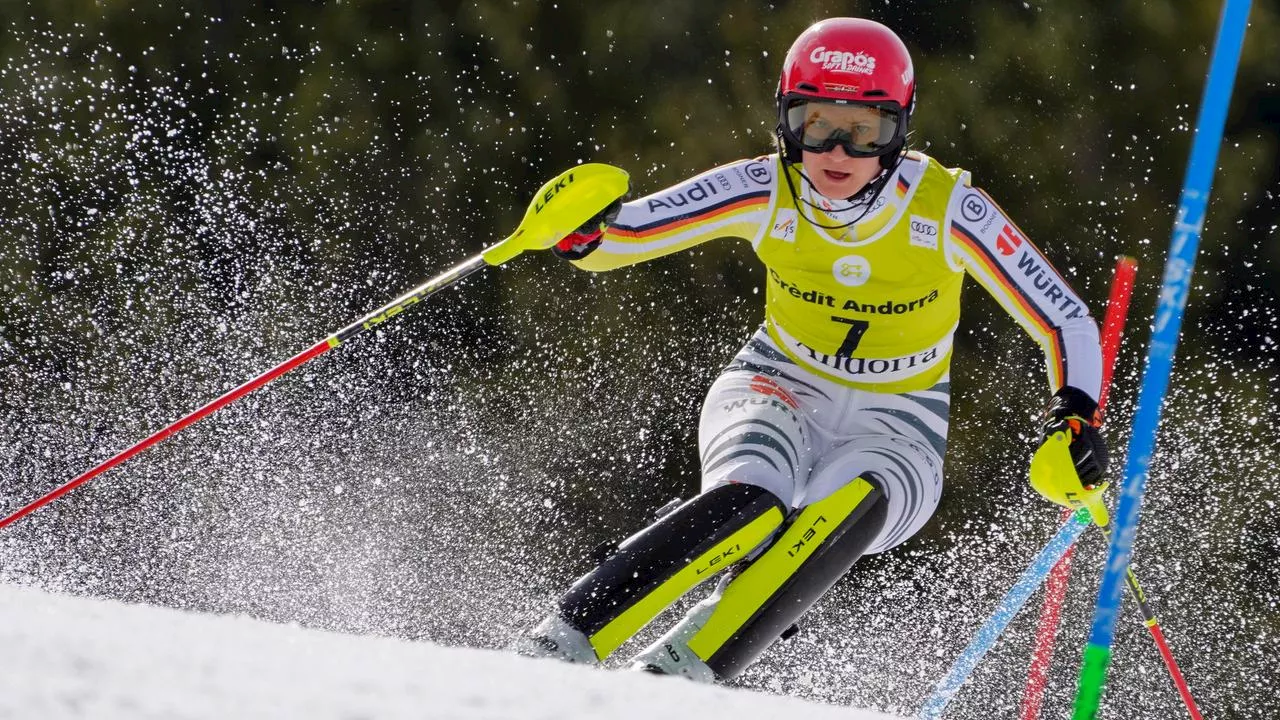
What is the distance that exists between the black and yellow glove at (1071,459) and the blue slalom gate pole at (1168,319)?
1286mm

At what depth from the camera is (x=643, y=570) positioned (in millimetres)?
2207

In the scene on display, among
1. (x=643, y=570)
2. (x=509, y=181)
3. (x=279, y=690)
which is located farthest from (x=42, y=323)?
(x=279, y=690)

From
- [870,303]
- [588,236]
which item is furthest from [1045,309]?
[588,236]

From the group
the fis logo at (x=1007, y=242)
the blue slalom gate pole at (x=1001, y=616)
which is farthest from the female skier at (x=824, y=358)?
the blue slalom gate pole at (x=1001, y=616)

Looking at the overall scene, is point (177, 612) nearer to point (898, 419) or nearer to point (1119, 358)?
point (898, 419)

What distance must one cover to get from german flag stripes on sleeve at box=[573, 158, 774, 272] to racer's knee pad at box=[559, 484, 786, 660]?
0.73 meters

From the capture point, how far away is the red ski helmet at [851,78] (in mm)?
2582

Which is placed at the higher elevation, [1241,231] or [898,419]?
[898,419]

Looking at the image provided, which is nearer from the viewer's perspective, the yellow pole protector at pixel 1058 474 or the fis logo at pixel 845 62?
the yellow pole protector at pixel 1058 474

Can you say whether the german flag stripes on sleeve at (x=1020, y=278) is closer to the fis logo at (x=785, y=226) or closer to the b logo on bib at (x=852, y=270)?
the b logo on bib at (x=852, y=270)

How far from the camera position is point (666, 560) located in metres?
2.23

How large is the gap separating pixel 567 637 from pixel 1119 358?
7.80 meters

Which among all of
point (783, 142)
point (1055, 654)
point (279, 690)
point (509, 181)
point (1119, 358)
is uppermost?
point (509, 181)

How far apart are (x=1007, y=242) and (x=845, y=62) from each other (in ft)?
1.89
